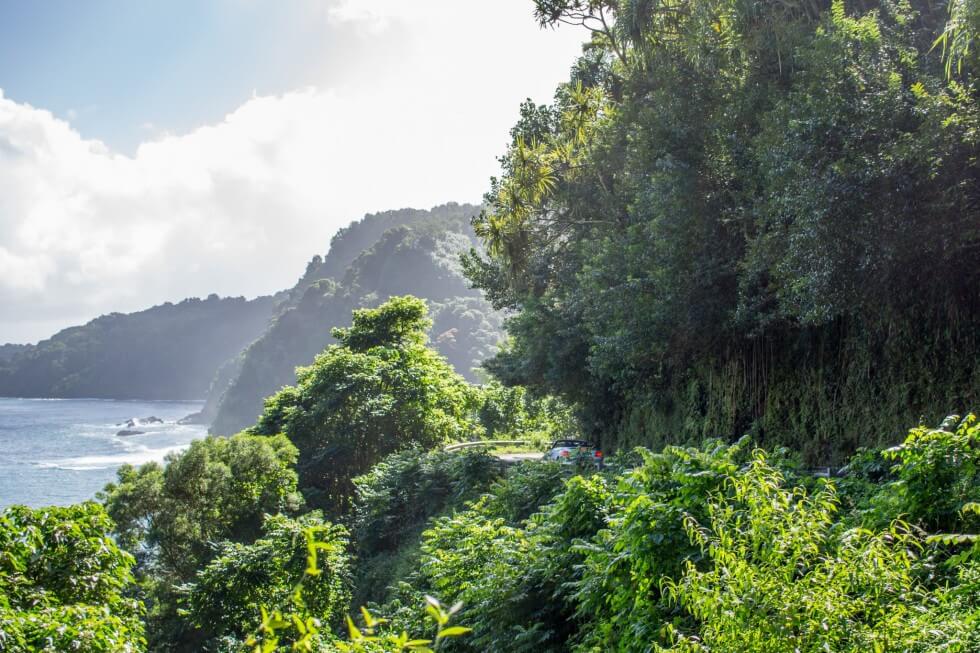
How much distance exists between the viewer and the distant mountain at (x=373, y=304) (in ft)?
486

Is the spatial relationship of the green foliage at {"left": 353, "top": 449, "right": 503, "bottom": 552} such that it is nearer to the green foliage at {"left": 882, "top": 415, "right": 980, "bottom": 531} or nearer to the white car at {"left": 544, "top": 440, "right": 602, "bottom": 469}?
the white car at {"left": 544, "top": 440, "right": 602, "bottom": 469}

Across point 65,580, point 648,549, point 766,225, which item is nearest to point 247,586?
point 65,580

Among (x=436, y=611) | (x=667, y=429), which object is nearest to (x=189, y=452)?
(x=667, y=429)

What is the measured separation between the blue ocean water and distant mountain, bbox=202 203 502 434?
11909 mm

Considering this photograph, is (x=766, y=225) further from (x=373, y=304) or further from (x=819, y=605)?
(x=373, y=304)

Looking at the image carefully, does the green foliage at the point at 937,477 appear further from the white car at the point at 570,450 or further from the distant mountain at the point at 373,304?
the distant mountain at the point at 373,304

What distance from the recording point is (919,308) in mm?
12539

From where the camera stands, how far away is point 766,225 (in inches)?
554

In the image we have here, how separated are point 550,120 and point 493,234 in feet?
28.0

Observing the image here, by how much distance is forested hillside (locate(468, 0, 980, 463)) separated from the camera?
1079 centimetres

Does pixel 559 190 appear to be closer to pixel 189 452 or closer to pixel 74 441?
pixel 189 452

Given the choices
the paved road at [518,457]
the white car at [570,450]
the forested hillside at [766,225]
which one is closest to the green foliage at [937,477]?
the forested hillside at [766,225]

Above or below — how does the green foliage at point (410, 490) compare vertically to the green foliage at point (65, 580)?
below

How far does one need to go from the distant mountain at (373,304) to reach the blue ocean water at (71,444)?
1191 centimetres
